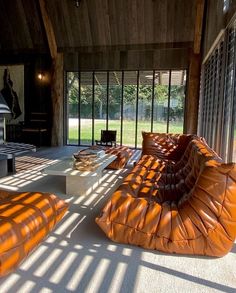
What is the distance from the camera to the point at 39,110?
9.34 meters

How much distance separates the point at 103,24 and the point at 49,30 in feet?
5.43

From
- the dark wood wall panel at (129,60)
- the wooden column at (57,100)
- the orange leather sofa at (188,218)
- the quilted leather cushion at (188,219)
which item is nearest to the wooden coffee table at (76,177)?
the orange leather sofa at (188,218)

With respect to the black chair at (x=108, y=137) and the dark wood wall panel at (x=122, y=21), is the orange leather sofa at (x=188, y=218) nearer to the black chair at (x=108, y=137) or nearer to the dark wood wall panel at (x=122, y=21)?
the black chair at (x=108, y=137)

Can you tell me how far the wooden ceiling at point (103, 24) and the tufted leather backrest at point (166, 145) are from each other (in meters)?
3.99

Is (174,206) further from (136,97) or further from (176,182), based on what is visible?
(136,97)

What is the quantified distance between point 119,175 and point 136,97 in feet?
14.3

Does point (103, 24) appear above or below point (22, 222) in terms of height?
above

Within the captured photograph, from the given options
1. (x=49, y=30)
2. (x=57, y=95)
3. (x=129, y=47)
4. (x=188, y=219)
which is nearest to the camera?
(x=188, y=219)

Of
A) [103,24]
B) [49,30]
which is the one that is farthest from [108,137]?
[49,30]

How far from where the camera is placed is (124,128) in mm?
9195

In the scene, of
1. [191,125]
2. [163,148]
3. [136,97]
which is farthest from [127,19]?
[163,148]

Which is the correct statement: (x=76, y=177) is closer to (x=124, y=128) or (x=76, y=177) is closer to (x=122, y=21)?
(x=124, y=128)

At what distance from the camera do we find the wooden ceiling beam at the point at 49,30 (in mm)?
7685

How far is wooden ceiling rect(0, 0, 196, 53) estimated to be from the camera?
7.53 m
